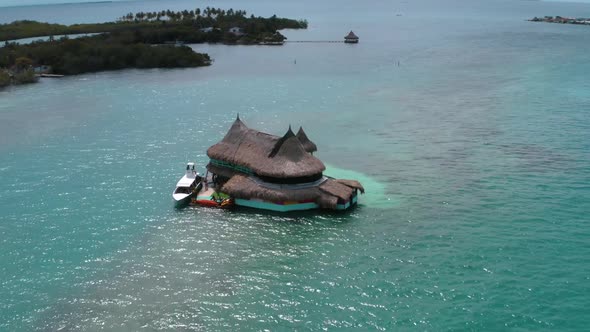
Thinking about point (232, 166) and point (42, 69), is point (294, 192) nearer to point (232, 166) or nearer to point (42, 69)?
point (232, 166)

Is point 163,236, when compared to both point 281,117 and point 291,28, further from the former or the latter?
point 291,28

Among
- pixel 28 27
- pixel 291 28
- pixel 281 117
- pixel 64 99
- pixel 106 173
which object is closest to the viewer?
pixel 106 173

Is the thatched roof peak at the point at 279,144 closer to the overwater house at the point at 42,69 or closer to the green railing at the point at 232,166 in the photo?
the green railing at the point at 232,166

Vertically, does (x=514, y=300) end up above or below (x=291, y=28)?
below

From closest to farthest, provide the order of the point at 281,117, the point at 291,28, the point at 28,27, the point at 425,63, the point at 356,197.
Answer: the point at 356,197
the point at 281,117
the point at 425,63
the point at 28,27
the point at 291,28

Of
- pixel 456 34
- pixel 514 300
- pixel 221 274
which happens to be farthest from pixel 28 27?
pixel 514 300

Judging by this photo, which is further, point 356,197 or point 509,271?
point 356,197

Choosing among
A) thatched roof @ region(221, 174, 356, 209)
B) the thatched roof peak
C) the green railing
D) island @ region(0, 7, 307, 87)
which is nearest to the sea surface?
thatched roof @ region(221, 174, 356, 209)

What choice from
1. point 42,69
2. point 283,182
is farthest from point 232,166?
point 42,69
